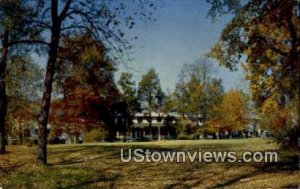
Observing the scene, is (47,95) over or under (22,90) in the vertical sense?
under

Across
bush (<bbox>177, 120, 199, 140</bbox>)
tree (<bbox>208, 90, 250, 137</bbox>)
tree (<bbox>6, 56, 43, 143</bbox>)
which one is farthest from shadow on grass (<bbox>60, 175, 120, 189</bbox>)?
bush (<bbox>177, 120, 199, 140</bbox>)

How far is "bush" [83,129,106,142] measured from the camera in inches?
1515

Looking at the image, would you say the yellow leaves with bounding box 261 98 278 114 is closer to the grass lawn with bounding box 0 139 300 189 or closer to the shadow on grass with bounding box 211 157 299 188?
the grass lawn with bounding box 0 139 300 189

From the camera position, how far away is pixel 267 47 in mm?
13109

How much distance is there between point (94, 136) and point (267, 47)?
27.5m

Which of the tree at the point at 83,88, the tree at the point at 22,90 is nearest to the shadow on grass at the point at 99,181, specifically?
the tree at the point at 83,88

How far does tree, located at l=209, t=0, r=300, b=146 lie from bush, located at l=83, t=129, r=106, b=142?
2375cm

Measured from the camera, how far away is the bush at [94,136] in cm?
3847

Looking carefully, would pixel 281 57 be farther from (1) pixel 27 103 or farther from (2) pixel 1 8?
(1) pixel 27 103

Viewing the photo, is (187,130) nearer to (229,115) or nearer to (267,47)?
(229,115)

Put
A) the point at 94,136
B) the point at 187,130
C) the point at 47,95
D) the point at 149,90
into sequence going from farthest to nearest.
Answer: the point at 187,130, the point at 94,136, the point at 149,90, the point at 47,95

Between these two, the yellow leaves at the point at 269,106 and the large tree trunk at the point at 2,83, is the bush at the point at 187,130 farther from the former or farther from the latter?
the yellow leaves at the point at 269,106

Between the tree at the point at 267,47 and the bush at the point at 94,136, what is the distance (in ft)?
77.9

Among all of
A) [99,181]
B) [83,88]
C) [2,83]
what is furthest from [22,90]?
[99,181]
